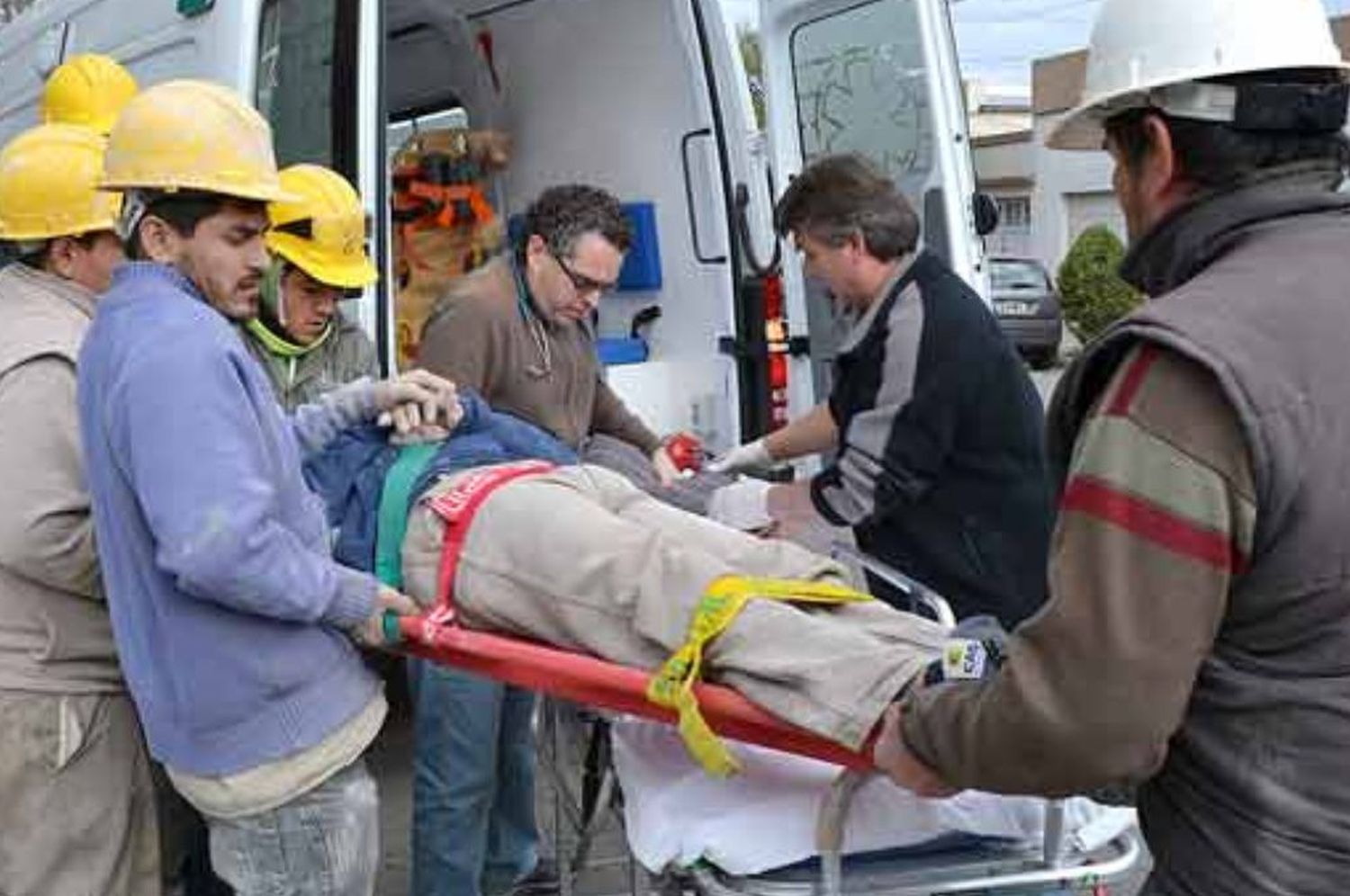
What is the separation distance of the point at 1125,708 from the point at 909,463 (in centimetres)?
167

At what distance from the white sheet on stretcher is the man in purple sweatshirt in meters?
0.49

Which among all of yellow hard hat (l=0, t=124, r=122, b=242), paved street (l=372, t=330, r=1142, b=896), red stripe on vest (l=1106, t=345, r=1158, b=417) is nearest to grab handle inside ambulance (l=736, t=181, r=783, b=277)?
paved street (l=372, t=330, r=1142, b=896)

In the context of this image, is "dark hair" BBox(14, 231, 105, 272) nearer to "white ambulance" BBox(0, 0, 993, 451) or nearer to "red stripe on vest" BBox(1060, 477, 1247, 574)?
"white ambulance" BBox(0, 0, 993, 451)

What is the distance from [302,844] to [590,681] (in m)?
0.51

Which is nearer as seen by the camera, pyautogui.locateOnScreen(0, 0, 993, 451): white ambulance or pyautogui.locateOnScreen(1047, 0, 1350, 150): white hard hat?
pyautogui.locateOnScreen(1047, 0, 1350, 150): white hard hat

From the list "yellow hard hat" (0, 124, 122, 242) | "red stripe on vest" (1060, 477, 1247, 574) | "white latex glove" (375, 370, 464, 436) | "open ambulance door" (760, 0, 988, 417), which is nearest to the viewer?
"red stripe on vest" (1060, 477, 1247, 574)

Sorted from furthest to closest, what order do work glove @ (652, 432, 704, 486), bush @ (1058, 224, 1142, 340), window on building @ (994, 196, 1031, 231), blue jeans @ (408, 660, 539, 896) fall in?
Result: 1. window on building @ (994, 196, 1031, 231)
2. bush @ (1058, 224, 1142, 340)
3. work glove @ (652, 432, 704, 486)
4. blue jeans @ (408, 660, 539, 896)

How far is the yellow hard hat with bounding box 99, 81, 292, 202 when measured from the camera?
2232 mm

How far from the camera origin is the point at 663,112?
18.0 feet

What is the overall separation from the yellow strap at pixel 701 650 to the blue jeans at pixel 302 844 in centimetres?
53

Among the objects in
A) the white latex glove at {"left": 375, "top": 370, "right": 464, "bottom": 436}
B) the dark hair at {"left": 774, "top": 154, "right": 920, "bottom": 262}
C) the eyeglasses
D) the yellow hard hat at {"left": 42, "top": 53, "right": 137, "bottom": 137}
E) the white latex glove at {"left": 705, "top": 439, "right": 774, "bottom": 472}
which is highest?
the yellow hard hat at {"left": 42, "top": 53, "right": 137, "bottom": 137}

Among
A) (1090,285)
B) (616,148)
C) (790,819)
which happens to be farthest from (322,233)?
(1090,285)

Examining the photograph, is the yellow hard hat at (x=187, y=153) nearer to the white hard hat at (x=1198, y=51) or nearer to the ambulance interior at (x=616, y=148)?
the white hard hat at (x=1198, y=51)


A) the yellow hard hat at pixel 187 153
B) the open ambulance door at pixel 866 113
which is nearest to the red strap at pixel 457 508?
the yellow hard hat at pixel 187 153
